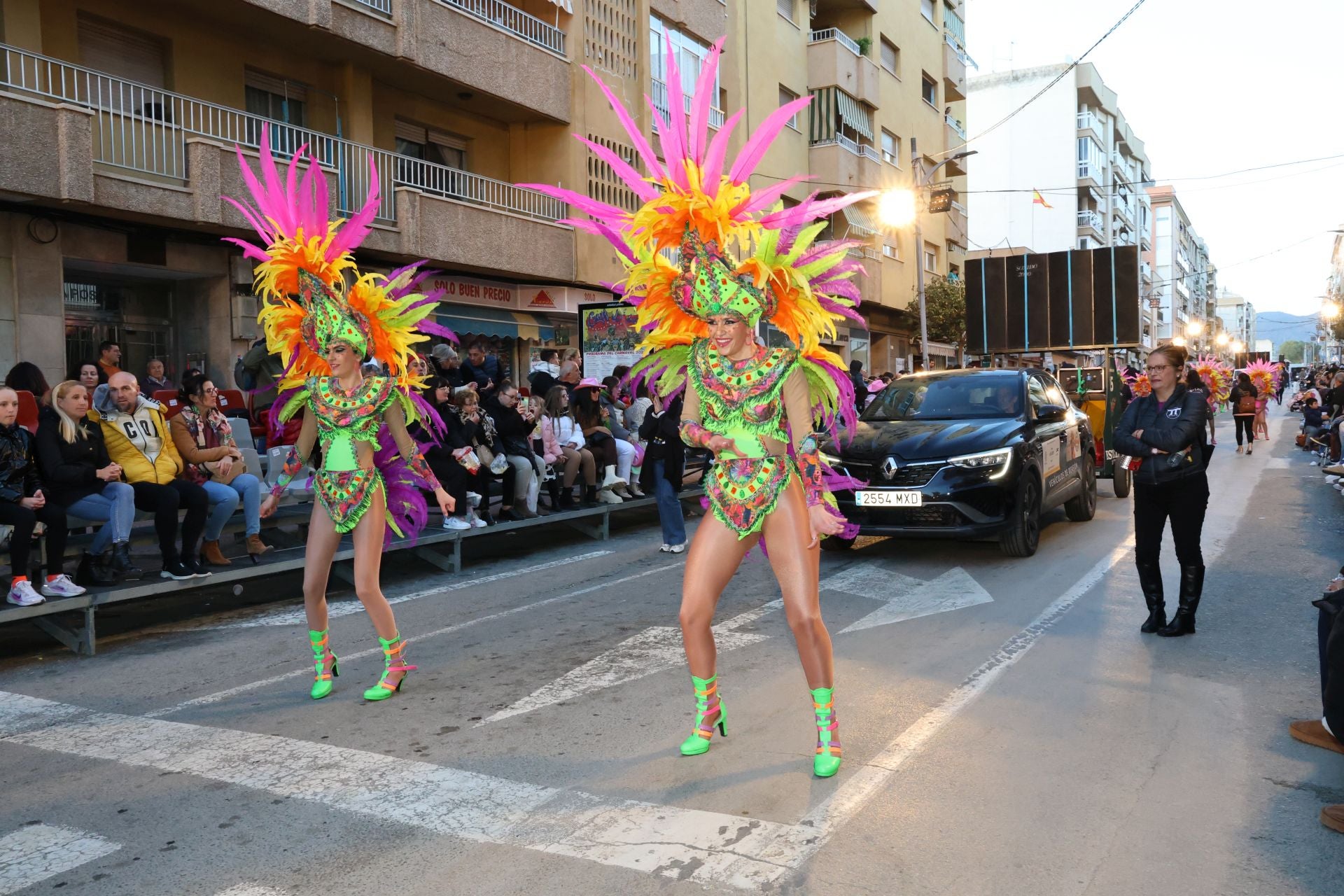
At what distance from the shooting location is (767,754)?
454 centimetres

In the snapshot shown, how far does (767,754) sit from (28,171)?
11.1 metres

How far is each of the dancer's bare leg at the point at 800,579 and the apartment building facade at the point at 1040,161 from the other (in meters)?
61.4

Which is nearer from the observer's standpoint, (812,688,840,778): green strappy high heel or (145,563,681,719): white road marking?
(812,688,840,778): green strappy high heel

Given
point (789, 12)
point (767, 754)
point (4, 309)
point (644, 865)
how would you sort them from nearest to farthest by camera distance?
point (644, 865)
point (767, 754)
point (4, 309)
point (789, 12)

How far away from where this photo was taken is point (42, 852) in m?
3.76

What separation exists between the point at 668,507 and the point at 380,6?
1061 centimetres

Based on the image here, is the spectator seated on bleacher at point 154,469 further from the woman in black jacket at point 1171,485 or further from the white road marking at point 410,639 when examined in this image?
the woman in black jacket at point 1171,485

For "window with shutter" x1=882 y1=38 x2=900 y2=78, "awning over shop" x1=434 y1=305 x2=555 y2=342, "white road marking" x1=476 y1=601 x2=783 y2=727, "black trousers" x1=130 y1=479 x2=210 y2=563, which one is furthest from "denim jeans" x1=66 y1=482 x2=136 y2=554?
"window with shutter" x1=882 y1=38 x2=900 y2=78

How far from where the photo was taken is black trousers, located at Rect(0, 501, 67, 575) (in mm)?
6871

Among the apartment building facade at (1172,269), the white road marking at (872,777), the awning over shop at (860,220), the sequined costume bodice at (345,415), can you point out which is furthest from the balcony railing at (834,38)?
the apartment building facade at (1172,269)

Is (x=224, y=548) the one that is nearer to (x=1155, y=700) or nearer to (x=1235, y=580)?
(x=1155, y=700)

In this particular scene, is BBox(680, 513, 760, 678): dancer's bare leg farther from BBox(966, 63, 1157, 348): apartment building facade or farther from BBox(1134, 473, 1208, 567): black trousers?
BBox(966, 63, 1157, 348): apartment building facade

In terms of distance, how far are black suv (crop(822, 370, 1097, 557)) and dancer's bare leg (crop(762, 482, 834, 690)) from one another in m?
3.80

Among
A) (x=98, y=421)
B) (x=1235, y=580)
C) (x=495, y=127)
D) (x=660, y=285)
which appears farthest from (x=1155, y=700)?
(x=495, y=127)
